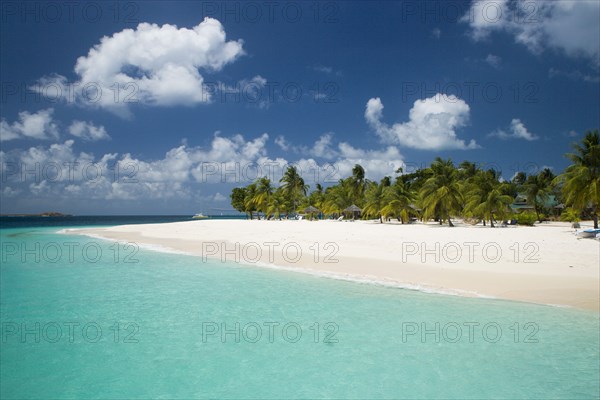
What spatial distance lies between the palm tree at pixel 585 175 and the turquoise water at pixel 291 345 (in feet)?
82.3

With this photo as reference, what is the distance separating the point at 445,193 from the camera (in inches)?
1462

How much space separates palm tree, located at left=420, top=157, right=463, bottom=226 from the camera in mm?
37562

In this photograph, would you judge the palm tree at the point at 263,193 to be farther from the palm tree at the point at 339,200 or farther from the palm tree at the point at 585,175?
the palm tree at the point at 585,175

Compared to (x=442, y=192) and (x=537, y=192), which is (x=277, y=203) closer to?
(x=442, y=192)

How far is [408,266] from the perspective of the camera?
13641 millimetres

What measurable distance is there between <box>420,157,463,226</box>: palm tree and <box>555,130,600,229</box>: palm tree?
10.2 meters

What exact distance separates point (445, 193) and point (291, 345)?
113 feet

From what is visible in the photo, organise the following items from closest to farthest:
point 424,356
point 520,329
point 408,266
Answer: point 424,356, point 520,329, point 408,266

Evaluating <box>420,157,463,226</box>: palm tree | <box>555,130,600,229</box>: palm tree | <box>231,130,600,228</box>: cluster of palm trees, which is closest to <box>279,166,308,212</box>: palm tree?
<box>231,130,600,228</box>: cluster of palm trees

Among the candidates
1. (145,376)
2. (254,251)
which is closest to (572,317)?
(145,376)

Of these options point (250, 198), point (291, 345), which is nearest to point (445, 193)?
point (291, 345)

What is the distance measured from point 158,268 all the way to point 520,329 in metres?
14.5

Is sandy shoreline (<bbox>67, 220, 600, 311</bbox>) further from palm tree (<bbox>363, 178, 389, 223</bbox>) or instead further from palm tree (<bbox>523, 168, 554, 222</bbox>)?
palm tree (<bbox>523, 168, 554, 222</bbox>)

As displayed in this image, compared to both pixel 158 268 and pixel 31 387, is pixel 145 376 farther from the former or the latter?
pixel 158 268
